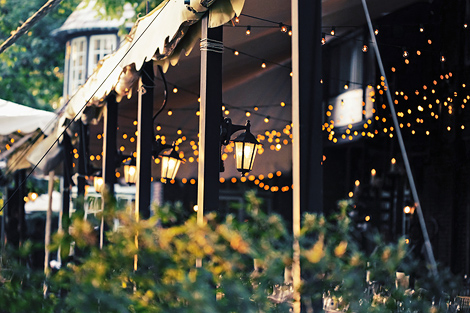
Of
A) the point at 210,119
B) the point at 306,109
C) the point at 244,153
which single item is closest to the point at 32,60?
the point at 244,153

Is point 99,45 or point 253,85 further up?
point 99,45

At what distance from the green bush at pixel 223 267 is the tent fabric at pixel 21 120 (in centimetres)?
766

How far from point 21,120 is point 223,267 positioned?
8411 millimetres

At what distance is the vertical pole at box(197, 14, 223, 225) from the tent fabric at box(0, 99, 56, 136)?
5127mm

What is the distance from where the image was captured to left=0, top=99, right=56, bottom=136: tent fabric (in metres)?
9.84

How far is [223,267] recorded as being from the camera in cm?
224

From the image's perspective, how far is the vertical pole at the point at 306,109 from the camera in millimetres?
3617

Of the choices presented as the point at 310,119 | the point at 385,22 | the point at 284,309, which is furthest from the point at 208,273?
the point at 385,22

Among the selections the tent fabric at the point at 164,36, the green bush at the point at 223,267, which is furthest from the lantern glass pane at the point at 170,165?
the green bush at the point at 223,267

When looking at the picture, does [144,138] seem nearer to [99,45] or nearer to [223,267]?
[223,267]

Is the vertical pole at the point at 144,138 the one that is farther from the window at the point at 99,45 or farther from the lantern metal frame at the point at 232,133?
the window at the point at 99,45

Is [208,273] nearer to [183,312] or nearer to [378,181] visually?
[183,312]

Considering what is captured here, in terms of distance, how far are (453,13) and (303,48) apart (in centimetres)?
715

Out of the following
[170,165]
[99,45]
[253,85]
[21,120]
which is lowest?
[170,165]
